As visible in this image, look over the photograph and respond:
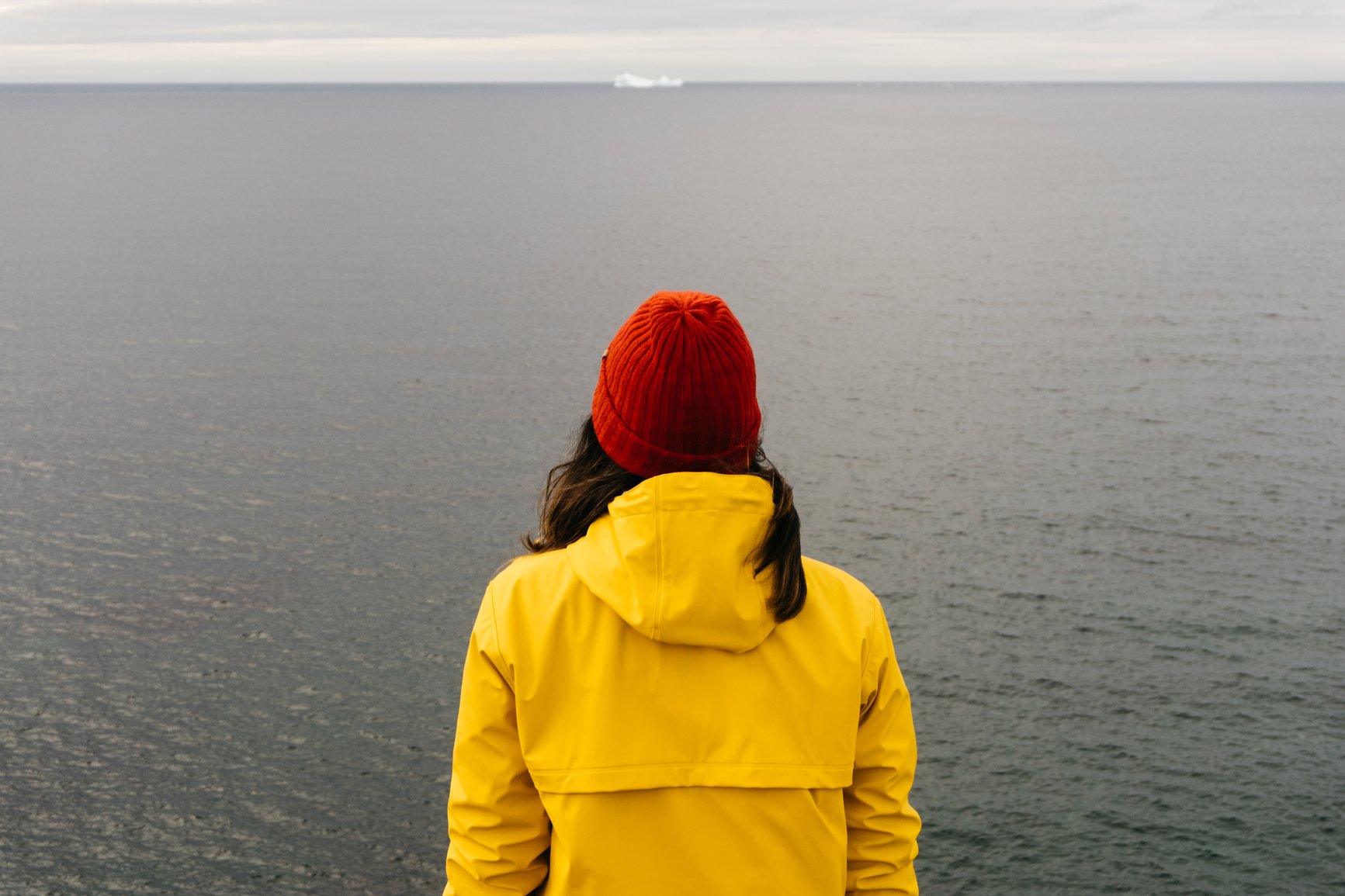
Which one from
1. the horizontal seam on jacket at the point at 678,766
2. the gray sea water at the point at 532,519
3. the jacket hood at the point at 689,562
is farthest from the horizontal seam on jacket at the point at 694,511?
the gray sea water at the point at 532,519

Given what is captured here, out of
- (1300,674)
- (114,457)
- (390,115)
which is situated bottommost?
(1300,674)

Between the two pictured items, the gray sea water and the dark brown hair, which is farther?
the gray sea water

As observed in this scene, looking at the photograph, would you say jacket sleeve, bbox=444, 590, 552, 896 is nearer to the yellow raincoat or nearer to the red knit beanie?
the yellow raincoat

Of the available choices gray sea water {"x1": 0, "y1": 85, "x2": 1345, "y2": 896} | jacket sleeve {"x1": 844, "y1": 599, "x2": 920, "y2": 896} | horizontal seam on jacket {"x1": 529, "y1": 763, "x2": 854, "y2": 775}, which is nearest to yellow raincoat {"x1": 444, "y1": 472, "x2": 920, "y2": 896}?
horizontal seam on jacket {"x1": 529, "y1": 763, "x2": 854, "y2": 775}

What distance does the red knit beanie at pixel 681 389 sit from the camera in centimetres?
260

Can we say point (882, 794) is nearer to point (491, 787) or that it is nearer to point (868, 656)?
point (868, 656)

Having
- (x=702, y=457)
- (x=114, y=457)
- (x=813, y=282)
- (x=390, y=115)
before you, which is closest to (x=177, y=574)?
(x=114, y=457)

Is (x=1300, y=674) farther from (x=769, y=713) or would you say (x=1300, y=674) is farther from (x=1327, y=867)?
(x=769, y=713)

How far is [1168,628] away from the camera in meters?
13.2

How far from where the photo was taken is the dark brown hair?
2555 millimetres

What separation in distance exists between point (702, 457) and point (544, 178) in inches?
2869

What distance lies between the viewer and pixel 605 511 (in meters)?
2.84

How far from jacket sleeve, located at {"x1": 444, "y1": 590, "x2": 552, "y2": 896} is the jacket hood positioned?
1.09 feet

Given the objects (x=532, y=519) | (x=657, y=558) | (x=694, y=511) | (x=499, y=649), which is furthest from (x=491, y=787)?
(x=532, y=519)
